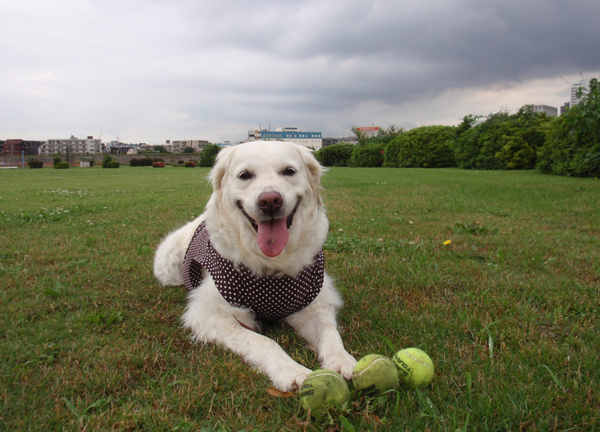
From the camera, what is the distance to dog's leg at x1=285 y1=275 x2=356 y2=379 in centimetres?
222

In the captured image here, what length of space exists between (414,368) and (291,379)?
678 mm

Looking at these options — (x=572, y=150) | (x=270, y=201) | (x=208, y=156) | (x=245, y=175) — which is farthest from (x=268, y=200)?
(x=208, y=156)

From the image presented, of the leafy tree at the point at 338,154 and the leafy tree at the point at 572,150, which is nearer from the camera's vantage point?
the leafy tree at the point at 572,150

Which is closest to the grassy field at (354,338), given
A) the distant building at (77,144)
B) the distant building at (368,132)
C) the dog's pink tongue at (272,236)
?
the dog's pink tongue at (272,236)

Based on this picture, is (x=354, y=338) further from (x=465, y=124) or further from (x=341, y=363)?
(x=465, y=124)

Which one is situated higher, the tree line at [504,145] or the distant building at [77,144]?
the distant building at [77,144]

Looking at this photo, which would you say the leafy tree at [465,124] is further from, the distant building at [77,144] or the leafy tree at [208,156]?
the distant building at [77,144]

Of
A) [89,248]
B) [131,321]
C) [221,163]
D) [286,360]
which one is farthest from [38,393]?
[89,248]

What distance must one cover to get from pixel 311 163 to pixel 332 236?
266cm

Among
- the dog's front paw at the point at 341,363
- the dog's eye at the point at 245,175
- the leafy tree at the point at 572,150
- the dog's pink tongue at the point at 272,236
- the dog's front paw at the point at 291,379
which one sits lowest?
the dog's front paw at the point at 291,379

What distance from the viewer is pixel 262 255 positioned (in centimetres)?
282

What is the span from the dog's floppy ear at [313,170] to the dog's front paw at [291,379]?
57.7 inches

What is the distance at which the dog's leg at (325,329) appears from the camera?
2.22 m

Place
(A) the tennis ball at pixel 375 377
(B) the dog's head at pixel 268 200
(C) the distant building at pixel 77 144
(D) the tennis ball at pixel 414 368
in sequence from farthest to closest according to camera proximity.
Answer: (C) the distant building at pixel 77 144 → (B) the dog's head at pixel 268 200 → (D) the tennis ball at pixel 414 368 → (A) the tennis ball at pixel 375 377
